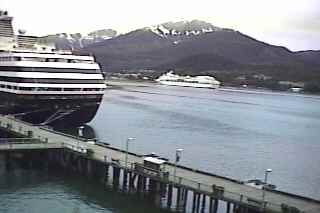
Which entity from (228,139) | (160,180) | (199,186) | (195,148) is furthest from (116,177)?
(228,139)

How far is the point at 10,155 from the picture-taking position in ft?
120

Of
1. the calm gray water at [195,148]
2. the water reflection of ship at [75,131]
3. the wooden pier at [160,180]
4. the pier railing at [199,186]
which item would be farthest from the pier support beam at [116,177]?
the water reflection of ship at [75,131]

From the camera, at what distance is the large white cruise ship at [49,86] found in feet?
168

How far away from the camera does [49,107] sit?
52.9 meters

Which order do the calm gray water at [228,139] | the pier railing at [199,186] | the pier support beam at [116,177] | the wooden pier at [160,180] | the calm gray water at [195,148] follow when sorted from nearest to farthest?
the pier railing at [199,186], the wooden pier at [160,180], the calm gray water at [195,148], the pier support beam at [116,177], the calm gray water at [228,139]

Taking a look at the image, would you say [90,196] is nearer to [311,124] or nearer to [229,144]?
[229,144]

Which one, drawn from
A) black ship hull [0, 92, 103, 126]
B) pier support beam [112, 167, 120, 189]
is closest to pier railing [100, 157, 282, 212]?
pier support beam [112, 167, 120, 189]

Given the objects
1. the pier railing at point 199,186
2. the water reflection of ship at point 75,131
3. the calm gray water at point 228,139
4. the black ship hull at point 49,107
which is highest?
the black ship hull at point 49,107

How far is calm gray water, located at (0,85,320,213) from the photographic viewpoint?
31.4 meters

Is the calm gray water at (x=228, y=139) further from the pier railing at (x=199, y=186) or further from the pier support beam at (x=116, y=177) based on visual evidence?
the pier railing at (x=199, y=186)

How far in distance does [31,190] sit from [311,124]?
2383 inches

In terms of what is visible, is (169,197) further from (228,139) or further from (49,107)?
(228,139)

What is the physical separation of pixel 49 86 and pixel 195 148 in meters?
14.5

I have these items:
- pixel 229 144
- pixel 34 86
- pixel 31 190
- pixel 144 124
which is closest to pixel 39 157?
pixel 31 190
